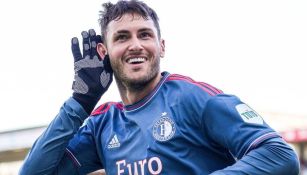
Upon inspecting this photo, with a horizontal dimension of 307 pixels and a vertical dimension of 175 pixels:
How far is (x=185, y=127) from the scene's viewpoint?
11.3ft

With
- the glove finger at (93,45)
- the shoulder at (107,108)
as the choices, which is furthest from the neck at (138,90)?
the glove finger at (93,45)

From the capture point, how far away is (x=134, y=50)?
364 cm

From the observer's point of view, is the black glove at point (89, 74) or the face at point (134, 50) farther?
the black glove at point (89, 74)

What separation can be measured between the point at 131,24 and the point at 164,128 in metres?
0.68

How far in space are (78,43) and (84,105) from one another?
41cm

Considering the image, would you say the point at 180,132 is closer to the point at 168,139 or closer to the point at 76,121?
the point at 168,139

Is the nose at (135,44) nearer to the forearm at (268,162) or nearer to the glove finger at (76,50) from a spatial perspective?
the glove finger at (76,50)

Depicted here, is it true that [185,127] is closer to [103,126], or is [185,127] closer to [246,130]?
[246,130]

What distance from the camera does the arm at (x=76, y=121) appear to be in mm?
3768

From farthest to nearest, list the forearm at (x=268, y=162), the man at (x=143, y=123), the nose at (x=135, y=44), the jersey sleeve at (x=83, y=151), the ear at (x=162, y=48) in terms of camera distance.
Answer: the jersey sleeve at (x=83, y=151), the ear at (x=162, y=48), the nose at (x=135, y=44), the man at (x=143, y=123), the forearm at (x=268, y=162)

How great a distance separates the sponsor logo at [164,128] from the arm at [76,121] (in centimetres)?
53

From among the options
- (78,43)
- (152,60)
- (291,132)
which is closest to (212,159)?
(152,60)

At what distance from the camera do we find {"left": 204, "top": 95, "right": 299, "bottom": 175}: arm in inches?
121

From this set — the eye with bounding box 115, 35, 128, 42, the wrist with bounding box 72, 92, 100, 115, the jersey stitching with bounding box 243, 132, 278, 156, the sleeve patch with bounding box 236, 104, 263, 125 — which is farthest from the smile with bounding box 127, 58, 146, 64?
the jersey stitching with bounding box 243, 132, 278, 156
